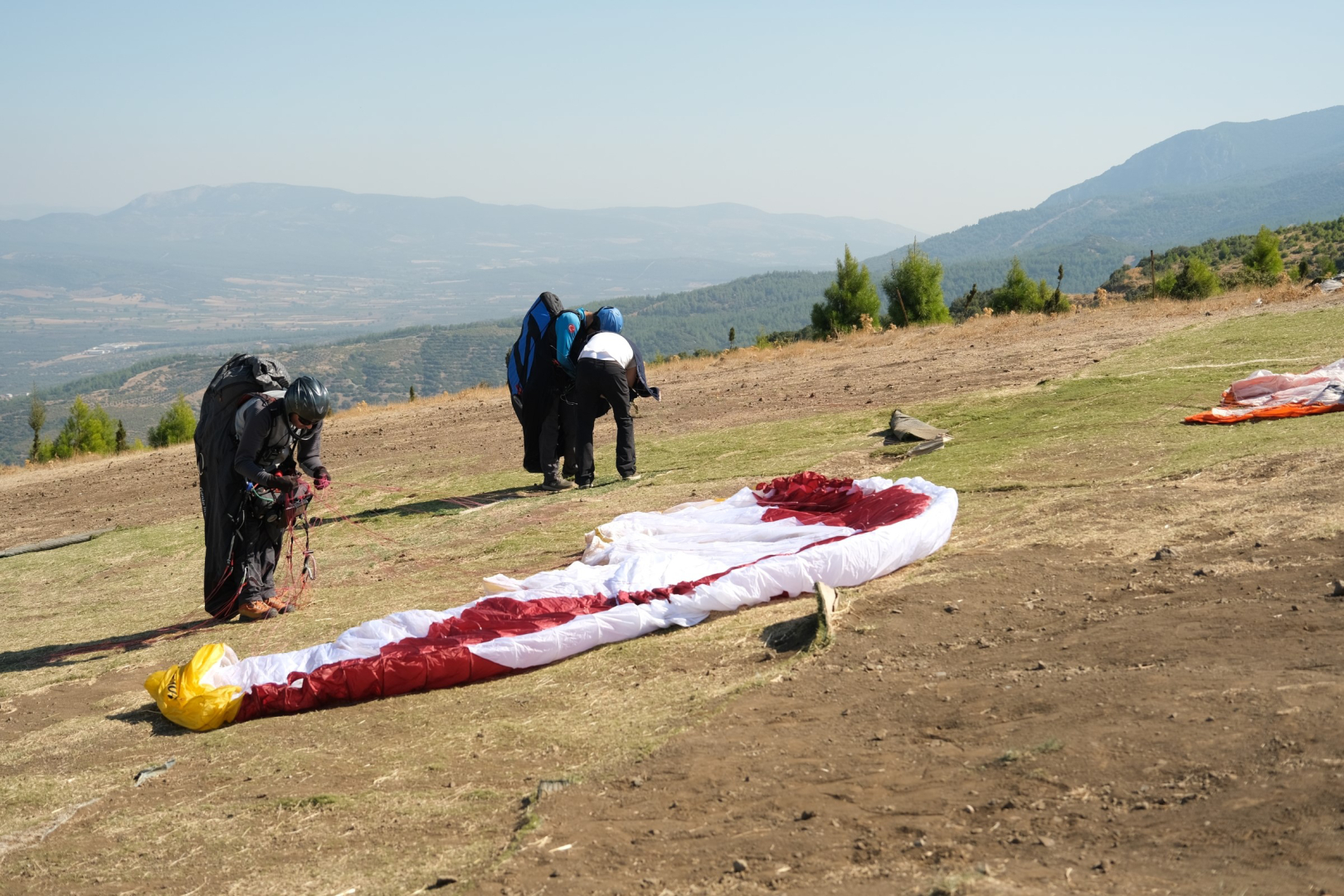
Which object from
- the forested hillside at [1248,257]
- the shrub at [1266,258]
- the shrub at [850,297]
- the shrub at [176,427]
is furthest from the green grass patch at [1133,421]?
the shrub at [176,427]

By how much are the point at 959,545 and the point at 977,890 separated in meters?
3.83

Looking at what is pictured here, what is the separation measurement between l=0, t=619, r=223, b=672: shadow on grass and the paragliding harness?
0.85 feet

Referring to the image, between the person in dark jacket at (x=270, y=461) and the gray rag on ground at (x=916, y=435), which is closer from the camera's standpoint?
the person in dark jacket at (x=270, y=461)

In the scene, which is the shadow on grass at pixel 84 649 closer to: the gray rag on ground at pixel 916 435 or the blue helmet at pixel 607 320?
the blue helmet at pixel 607 320

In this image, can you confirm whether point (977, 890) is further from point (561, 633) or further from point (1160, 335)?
point (1160, 335)

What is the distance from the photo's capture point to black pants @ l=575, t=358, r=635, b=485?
9.95 metres

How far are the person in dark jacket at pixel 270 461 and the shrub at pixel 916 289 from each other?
3283 cm

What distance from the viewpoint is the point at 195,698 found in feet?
17.6

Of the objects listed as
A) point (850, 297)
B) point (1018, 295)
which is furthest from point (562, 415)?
point (1018, 295)

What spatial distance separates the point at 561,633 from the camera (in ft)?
18.6

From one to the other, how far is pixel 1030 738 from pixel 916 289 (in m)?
36.9

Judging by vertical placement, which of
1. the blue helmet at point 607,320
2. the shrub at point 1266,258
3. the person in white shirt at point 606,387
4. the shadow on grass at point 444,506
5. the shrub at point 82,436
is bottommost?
the shrub at point 82,436

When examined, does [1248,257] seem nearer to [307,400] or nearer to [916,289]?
[916,289]

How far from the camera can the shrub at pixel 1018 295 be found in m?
42.8
